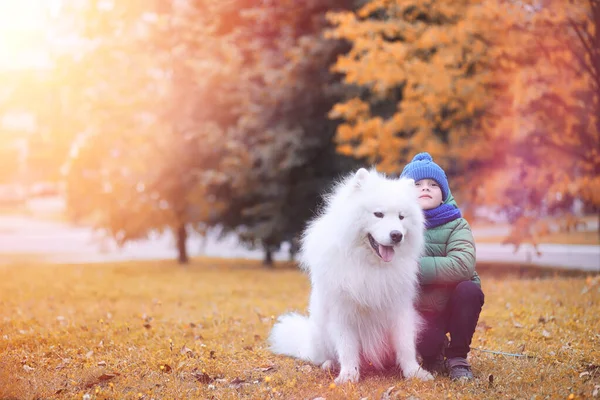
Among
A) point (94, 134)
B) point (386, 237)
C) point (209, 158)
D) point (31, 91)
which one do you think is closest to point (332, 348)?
point (386, 237)

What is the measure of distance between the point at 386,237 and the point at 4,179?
5722cm

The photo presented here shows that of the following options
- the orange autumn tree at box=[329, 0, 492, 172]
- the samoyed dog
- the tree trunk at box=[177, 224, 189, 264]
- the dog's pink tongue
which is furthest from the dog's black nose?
the tree trunk at box=[177, 224, 189, 264]

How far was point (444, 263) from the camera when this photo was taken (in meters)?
4.55

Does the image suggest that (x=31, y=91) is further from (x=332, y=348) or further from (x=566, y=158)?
(x=332, y=348)

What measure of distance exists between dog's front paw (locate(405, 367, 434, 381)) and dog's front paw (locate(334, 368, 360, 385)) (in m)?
0.39

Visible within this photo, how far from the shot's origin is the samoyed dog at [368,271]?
426 centimetres

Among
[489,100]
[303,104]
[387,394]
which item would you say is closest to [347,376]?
[387,394]

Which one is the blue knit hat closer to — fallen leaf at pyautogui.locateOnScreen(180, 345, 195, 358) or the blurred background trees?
fallen leaf at pyautogui.locateOnScreen(180, 345, 195, 358)

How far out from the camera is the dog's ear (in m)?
4.27

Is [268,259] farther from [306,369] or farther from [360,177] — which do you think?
[360,177]

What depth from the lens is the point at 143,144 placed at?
15.7 metres

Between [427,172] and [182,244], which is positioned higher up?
[427,172]

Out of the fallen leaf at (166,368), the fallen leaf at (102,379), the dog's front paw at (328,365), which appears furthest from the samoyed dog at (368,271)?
the fallen leaf at (102,379)

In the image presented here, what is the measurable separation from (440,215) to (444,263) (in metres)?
0.39
